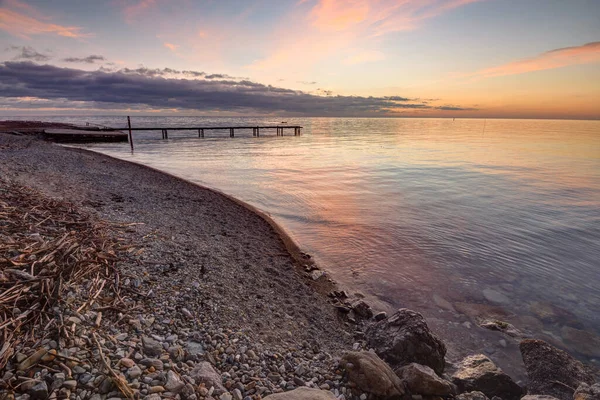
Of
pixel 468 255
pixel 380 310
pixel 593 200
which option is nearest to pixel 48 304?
pixel 380 310

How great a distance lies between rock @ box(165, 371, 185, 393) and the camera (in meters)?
2.71

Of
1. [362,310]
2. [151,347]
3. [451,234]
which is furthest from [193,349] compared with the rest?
[451,234]

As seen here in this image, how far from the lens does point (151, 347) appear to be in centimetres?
317

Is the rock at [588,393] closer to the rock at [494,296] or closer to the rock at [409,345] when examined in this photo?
the rock at [409,345]

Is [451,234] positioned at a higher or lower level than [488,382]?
lower

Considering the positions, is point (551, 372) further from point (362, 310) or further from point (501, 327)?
point (362, 310)

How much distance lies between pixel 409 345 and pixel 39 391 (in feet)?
13.5

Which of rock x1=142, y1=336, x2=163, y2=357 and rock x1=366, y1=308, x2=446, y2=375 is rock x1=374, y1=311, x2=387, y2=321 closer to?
rock x1=366, y1=308, x2=446, y2=375

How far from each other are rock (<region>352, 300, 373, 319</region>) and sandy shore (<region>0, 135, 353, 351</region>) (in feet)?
1.38

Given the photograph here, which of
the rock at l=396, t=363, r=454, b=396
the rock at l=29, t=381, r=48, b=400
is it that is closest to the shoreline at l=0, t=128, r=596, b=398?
the rock at l=29, t=381, r=48, b=400

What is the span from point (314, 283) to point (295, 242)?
2.60 metres

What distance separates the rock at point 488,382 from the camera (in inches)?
160

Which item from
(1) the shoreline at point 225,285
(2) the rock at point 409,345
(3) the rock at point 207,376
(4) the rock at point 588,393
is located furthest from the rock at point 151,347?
(4) the rock at point 588,393

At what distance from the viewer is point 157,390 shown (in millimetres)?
2662
